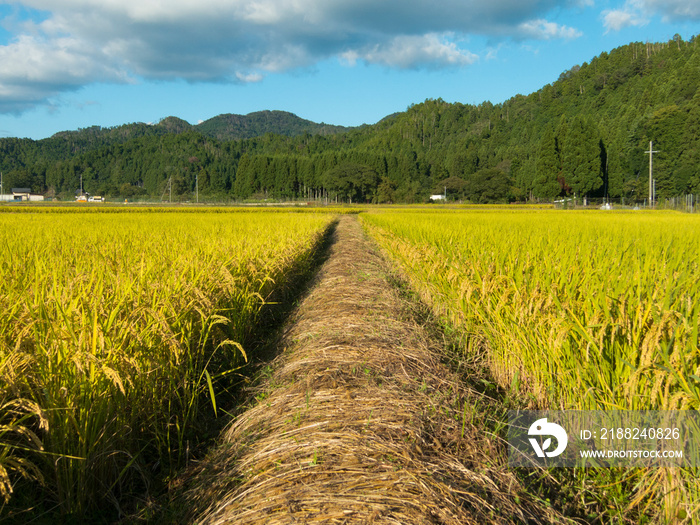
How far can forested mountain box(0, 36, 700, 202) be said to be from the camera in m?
A: 48.7

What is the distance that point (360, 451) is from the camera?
5.58 feet

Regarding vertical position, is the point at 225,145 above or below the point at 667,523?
above

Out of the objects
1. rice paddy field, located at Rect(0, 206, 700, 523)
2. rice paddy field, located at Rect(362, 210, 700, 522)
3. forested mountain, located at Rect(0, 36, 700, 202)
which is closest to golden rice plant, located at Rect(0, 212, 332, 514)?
rice paddy field, located at Rect(0, 206, 700, 523)

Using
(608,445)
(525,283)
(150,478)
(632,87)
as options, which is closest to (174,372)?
(150,478)

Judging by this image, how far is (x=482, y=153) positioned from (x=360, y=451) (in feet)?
328

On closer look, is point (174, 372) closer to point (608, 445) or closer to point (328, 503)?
point (328, 503)

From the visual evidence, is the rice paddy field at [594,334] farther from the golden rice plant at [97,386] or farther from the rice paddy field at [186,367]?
the golden rice plant at [97,386]

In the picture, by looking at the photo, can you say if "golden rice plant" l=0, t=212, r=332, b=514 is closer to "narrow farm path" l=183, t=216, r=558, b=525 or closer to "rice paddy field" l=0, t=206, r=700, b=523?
"rice paddy field" l=0, t=206, r=700, b=523

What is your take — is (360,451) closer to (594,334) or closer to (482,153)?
(594,334)

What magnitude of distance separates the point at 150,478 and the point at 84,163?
166 metres

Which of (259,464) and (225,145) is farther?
(225,145)

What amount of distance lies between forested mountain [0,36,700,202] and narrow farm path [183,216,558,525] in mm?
48486

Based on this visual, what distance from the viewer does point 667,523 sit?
1268 mm

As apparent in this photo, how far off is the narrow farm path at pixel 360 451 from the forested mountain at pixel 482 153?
159ft
